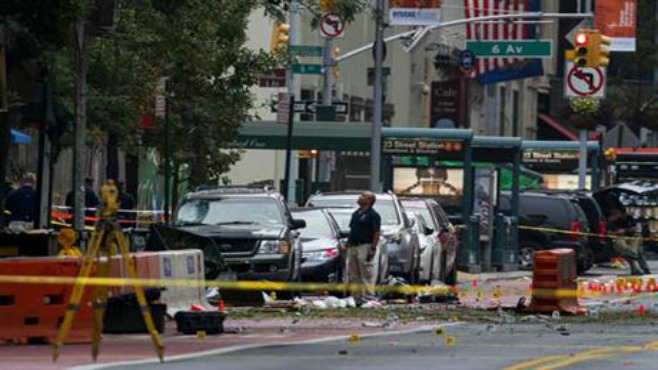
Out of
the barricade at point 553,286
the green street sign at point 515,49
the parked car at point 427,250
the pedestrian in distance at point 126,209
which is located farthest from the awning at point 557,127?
the barricade at point 553,286

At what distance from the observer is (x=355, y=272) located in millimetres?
26031

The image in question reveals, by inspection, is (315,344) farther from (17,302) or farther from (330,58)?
(330,58)

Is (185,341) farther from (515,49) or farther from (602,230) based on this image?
(515,49)

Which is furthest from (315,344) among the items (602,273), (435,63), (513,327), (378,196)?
(435,63)

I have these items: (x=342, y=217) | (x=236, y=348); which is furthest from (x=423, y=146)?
(x=236, y=348)

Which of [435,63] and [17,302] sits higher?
[435,63]

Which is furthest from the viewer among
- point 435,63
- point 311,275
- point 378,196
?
point 435,63

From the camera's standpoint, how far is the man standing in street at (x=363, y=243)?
25938mm

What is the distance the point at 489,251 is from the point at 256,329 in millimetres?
20533

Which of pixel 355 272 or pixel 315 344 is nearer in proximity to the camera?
pixel 315 344

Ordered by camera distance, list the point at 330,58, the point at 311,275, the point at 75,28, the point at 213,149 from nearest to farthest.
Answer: the point at 75,28
the point at 311,275
the point at 213,149
the point at 330,58

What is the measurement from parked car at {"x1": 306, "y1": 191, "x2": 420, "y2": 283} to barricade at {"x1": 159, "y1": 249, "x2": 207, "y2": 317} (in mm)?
7986

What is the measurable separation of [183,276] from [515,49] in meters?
26.0

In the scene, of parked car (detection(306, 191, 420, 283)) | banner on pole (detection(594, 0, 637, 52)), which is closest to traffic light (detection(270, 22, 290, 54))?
parked car (detection(306, 191, 420, 283))
